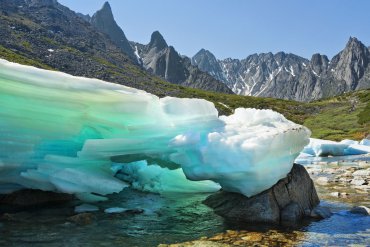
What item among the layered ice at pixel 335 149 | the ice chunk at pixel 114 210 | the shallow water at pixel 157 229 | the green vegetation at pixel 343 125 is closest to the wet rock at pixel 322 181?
the shallow water at pixel 157 229

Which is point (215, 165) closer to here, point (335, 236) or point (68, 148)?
point (335, 236)

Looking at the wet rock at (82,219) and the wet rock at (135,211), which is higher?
the wet rock at (82,219)

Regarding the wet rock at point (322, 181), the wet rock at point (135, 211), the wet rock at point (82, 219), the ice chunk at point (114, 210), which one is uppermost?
the wet rock at point (82, 219)

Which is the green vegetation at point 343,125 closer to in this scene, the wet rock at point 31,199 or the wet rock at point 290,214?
the wet rock at point 290,214

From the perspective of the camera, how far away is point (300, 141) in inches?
546

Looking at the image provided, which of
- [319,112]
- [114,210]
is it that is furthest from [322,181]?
[319,112]

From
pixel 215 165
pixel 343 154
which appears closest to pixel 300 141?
pixel 215 165

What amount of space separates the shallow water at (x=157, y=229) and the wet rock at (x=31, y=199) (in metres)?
1.03

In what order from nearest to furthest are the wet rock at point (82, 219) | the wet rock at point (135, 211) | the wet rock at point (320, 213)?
the wet rock at point (82, 219), the wet rock at point (320, 213), the wet rock at point (135, 211)

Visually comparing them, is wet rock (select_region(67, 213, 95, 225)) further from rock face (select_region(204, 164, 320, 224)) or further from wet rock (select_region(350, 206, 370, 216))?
wet rock (select_region(350, 206, 370, 216))

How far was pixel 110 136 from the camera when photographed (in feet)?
45.3

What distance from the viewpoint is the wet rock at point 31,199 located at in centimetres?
1315

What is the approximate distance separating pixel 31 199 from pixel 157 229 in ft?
17.9

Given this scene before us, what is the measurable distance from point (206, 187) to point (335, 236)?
805cm
